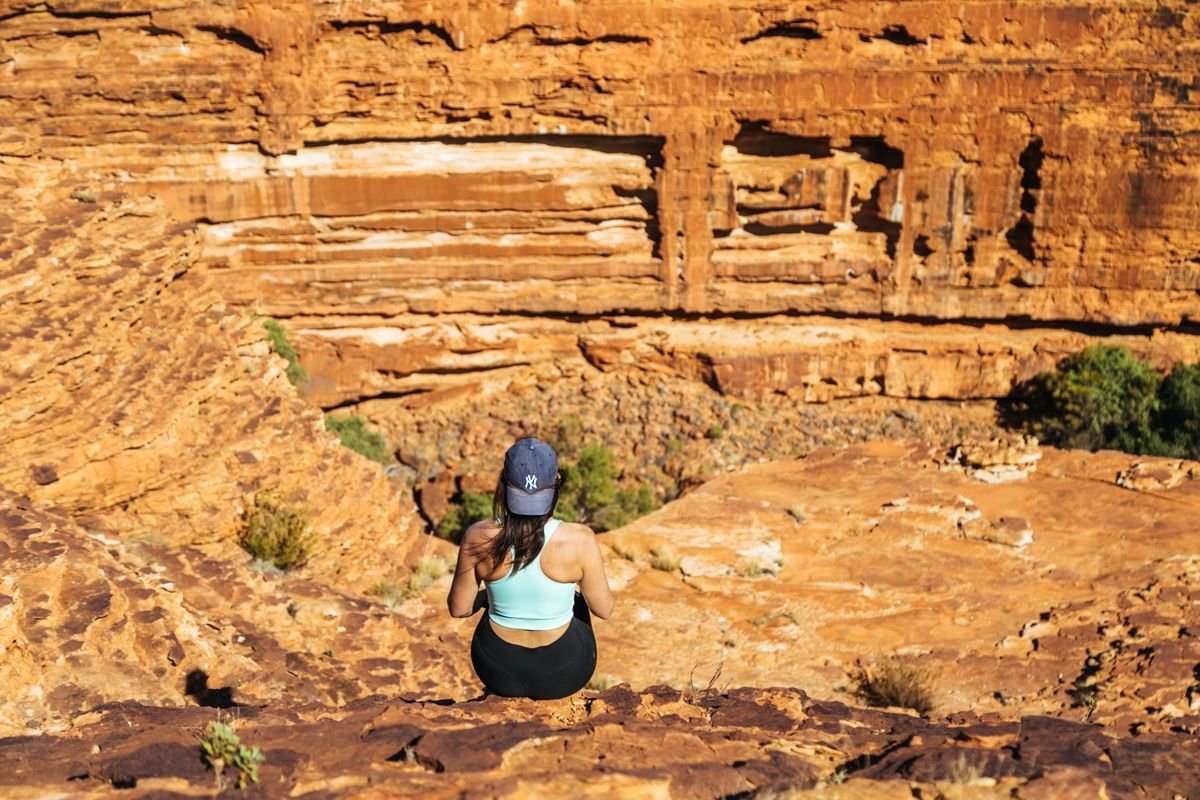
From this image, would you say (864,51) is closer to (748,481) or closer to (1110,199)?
(1110,199)

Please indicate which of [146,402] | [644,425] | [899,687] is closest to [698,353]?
[644,425]

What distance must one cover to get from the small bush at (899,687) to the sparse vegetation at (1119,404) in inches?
361

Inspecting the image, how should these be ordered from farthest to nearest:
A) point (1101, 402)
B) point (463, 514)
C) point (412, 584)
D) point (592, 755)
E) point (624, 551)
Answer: point (1101, 402) → point (463, 514) → point (624, 551) → point (412, 584) → point (592, 755)

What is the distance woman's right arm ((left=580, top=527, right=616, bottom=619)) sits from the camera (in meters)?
5.04

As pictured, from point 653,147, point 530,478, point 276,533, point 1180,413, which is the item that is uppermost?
point 653,147

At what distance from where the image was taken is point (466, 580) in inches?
201

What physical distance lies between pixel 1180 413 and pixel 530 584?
1565 cm

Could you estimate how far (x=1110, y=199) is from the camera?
17.4 m

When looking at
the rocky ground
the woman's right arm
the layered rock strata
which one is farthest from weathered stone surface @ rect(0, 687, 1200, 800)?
the rocky ground

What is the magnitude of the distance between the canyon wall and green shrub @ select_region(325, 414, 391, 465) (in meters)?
0.74

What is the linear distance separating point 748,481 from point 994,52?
7.97 m

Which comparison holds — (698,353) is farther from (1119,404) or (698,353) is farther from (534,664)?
(534,664)

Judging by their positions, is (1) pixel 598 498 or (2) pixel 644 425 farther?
(2) pixel 644 425

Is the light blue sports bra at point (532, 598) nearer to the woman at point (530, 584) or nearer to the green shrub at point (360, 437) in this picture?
the woman at point (530, 584)
